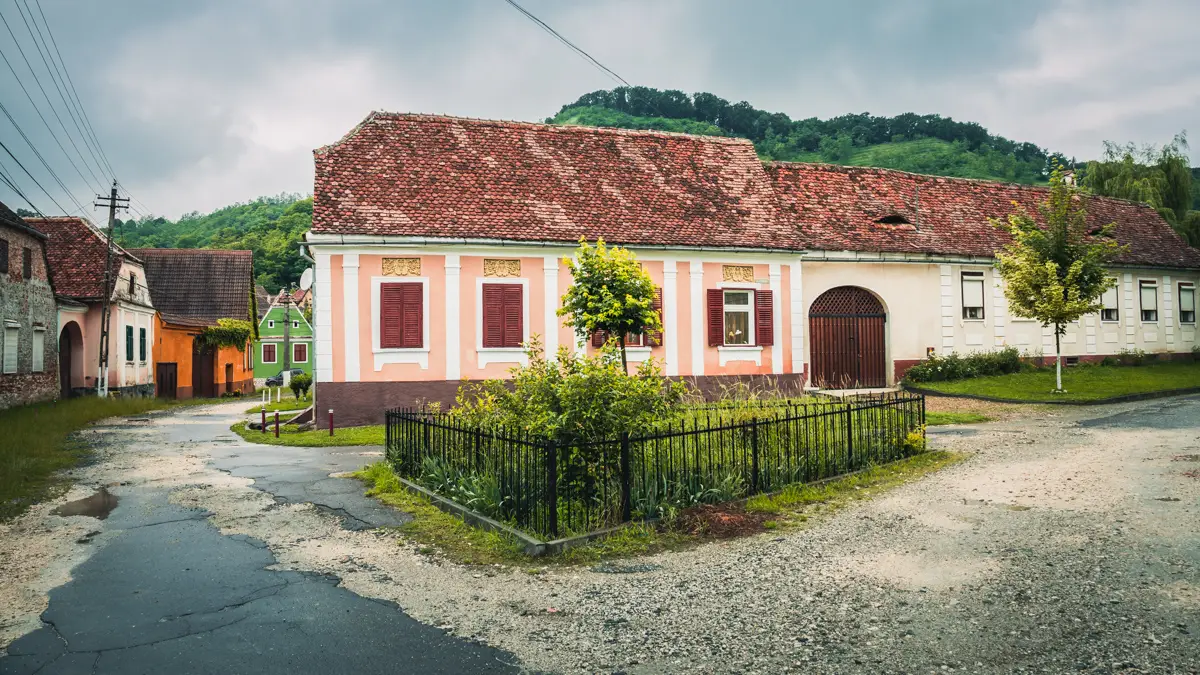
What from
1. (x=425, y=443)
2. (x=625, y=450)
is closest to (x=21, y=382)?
(x=425, y=443)

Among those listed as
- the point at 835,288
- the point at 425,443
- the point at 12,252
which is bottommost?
the point at 425,443

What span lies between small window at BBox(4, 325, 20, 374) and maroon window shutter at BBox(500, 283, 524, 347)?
16.8 m

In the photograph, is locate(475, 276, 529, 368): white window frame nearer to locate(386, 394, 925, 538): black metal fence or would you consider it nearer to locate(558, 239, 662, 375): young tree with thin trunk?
locate(558, 239, 662, 375): young tree with thin trunk

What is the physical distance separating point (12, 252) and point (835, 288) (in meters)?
25.6

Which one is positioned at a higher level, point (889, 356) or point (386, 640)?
point (889, 356)

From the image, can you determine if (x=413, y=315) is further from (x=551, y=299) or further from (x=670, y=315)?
(x=670, y=315)

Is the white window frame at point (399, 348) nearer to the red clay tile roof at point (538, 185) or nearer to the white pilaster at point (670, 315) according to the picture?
the red clay tile roof at point (538, 185)

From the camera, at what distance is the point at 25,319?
2475cm

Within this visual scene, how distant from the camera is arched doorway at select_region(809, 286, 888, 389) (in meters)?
22.4

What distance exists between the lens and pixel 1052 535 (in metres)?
6.61

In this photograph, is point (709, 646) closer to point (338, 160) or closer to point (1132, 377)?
point (338, 160)

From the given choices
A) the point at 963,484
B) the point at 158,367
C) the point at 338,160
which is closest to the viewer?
the point at 963,484

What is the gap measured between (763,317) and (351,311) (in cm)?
1072

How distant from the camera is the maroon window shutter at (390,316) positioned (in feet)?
58.1
